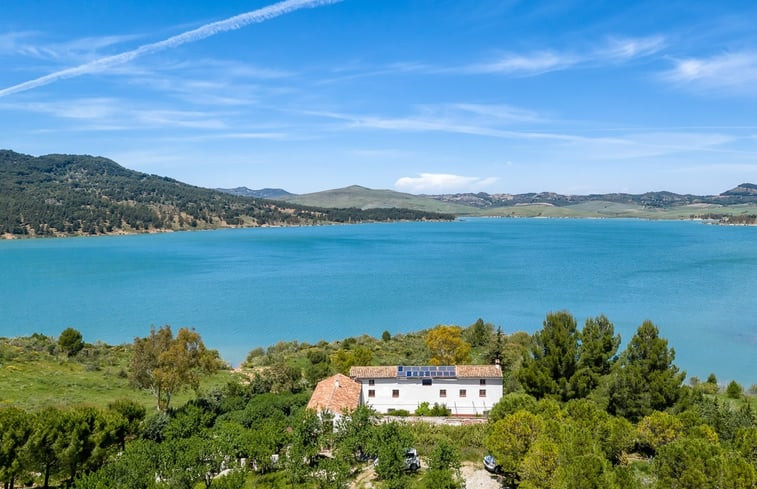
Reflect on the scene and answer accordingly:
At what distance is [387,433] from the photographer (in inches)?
824

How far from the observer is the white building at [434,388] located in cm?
2991

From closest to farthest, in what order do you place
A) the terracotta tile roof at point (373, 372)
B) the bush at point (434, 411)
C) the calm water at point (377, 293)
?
the bush at point (434, 411)
the terracotta tile roof at point (373, 372)
the calm water at point (377, 293)

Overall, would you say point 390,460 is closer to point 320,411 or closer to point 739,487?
point 320,411

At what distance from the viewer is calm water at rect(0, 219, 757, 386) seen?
5894 cm

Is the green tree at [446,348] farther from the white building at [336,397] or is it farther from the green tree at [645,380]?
the green tree at [645,380]

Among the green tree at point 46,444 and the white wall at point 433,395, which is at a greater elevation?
the green tree at point 46,444

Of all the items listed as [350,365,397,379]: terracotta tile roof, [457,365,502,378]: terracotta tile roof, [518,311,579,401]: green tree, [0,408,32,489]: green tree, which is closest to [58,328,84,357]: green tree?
[350,365,397,379]: terracotta tile roof

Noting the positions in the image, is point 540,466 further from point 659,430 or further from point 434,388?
point 434,388

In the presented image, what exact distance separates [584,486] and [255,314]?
57900mm

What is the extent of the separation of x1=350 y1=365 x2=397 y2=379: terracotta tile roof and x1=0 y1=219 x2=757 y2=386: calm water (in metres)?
23.5

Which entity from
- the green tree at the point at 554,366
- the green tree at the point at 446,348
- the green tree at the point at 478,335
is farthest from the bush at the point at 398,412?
the green tree at the point at 478,335

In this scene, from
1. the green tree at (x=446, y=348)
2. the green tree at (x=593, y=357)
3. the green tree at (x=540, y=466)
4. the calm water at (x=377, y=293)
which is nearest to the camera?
the green tree at (x=540, y=466)

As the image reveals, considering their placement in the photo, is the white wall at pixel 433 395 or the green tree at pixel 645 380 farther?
the white wall at pixel 433 395

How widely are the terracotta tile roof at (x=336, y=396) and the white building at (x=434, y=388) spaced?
138 centimetres
